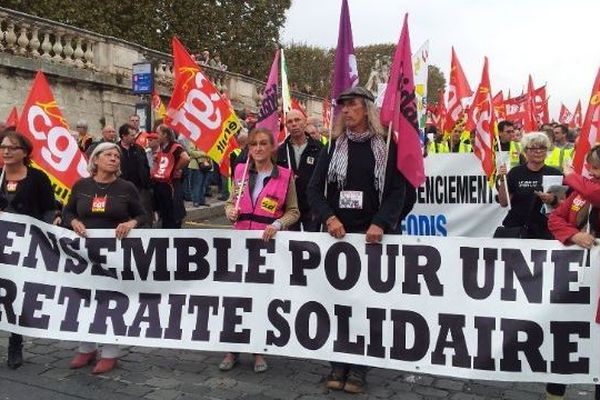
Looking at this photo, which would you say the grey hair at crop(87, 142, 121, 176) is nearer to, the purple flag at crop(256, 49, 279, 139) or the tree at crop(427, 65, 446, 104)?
the purple flag at crop(256, 49, 279, 139)

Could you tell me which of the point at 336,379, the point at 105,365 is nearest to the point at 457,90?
the point at 336,379

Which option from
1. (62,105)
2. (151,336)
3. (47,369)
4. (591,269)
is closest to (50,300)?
(47,369)

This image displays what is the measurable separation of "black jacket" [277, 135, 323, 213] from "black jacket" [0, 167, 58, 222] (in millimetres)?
2002

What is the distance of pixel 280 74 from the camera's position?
6.88m

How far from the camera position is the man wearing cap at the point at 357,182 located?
4.26 m

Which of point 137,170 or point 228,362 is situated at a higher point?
point 137,170

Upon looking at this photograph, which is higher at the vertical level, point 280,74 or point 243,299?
point 280,74

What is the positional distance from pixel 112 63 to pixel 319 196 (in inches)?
575

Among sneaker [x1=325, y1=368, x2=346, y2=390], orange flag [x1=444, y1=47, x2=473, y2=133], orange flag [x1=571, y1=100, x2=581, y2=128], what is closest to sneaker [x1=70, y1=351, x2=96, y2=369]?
sneaker [x1=325, y1=368, x2=346, y2=390]

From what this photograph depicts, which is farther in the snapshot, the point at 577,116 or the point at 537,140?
the point at 577,116

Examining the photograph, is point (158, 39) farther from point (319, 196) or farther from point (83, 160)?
point (319, 196)

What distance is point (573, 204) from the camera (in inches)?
150

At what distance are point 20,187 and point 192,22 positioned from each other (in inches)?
1090

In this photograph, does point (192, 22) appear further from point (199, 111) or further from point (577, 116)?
point (199, 111)
